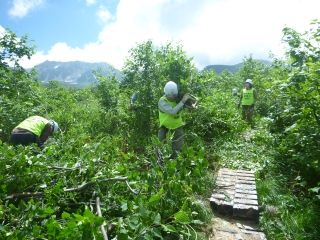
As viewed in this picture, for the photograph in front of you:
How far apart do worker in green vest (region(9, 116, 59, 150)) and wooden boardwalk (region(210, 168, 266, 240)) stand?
3170 millimetres

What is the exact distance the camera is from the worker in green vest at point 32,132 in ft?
14.8

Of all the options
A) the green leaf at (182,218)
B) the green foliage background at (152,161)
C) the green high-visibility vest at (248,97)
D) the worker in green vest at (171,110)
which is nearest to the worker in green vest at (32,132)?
the green foliage background at (152,161)

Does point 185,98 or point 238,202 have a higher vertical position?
point 185,98

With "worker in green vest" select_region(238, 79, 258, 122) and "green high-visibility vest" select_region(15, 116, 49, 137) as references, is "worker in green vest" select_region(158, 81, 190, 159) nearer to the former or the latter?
"green high-visibility vest" select_region(15, 116, 49, 137)

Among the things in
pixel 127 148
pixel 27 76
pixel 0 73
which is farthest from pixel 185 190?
pixel 27 76

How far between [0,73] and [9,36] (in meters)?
1.45

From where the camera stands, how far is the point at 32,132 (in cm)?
458

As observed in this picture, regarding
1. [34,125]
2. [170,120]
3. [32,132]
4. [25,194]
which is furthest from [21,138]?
[170,120]

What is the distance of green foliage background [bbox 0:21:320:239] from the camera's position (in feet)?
6.52

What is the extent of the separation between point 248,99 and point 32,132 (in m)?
7.27

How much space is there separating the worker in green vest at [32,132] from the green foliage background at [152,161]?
755mm

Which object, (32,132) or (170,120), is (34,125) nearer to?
(32,132)

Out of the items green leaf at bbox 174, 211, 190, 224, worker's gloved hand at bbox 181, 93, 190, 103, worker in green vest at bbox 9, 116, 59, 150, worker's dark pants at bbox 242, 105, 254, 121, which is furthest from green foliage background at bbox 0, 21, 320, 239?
worker's dark pants at bbox 242, 105, 254, 121

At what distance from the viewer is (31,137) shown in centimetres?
454
